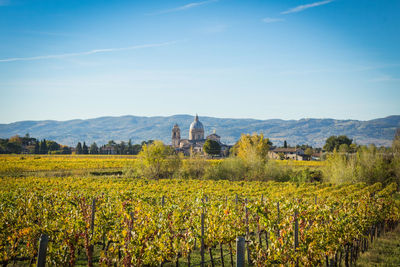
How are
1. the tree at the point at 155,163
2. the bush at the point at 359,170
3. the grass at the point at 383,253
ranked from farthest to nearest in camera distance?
the tree at the point at 155,163, the bush at the point at 359,170, the grass at the point at 383,253

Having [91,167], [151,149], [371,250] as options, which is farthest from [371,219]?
[91,167]

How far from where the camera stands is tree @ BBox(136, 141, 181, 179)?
4488 centimetres

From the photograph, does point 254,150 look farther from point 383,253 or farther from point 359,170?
point 383,253

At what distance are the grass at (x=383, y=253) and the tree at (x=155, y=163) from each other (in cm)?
3376

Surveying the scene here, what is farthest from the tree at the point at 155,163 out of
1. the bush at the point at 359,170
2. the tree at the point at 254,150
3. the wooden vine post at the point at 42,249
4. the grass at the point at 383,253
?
the wooden vine post at the point at 42,249

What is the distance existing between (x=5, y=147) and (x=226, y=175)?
70.0 m

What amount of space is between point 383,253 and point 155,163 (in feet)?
118

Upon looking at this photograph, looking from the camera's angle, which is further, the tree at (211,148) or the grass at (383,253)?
the tree at (211,148)

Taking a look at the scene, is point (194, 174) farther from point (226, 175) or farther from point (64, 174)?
point (64, 174)

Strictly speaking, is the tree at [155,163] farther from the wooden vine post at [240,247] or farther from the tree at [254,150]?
the wooden vine post at [240,247]

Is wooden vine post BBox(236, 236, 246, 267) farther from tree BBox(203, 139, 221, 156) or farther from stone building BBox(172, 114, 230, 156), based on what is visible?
stone building BBox(172, 114, 230, 156)

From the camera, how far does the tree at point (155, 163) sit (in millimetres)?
44875

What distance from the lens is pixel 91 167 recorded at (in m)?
50.4

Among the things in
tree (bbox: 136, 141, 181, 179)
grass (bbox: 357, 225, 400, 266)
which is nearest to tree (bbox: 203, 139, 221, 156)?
tree (bbox: 136, 141, 181, 179)
